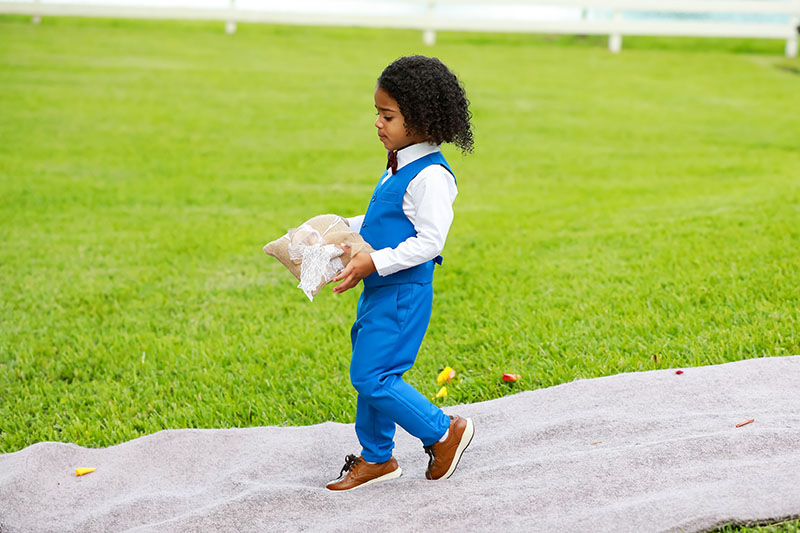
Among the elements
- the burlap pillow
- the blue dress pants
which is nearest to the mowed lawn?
the blue dress pants

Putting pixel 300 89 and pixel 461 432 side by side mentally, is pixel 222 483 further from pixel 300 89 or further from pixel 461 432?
pixel 300 89

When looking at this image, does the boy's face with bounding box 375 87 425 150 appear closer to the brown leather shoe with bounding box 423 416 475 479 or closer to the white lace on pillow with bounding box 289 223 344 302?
the white lace on pillow with bounding box 289 223 344 302

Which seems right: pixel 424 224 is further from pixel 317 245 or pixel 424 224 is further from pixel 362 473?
pixel 362 473

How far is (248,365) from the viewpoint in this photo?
448 centimetres

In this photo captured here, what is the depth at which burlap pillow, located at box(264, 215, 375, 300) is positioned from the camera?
2.79m

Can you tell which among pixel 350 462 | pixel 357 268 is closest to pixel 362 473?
pixel 350 462

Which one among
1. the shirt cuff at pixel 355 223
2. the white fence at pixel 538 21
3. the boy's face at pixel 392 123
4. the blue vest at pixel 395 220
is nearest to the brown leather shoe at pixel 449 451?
the blue vest at pixel 395 220

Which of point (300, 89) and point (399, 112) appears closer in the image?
point (399, 112)

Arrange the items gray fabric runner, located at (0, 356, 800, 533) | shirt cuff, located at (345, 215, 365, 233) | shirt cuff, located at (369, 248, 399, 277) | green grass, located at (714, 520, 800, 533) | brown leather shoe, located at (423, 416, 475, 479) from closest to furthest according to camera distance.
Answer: green grass, located at (714, 520, 800, 533) → gray fabric runner, located at (0, 356, 800, 533) → shirt cuff, located at (369, 248, 399, 277) → brown leather shoe, located at (423, 416, 475, 479) → shirt cuff, located at (345, 215, 365, 233)

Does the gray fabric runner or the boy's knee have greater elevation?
the boy's knee

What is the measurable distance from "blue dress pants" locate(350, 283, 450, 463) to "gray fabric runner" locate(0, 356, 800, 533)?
0.29m

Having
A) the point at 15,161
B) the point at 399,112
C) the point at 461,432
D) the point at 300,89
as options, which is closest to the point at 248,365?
the point at 461,432

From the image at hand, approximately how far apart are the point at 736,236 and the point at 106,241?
5.00m

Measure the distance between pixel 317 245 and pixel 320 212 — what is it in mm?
4922
